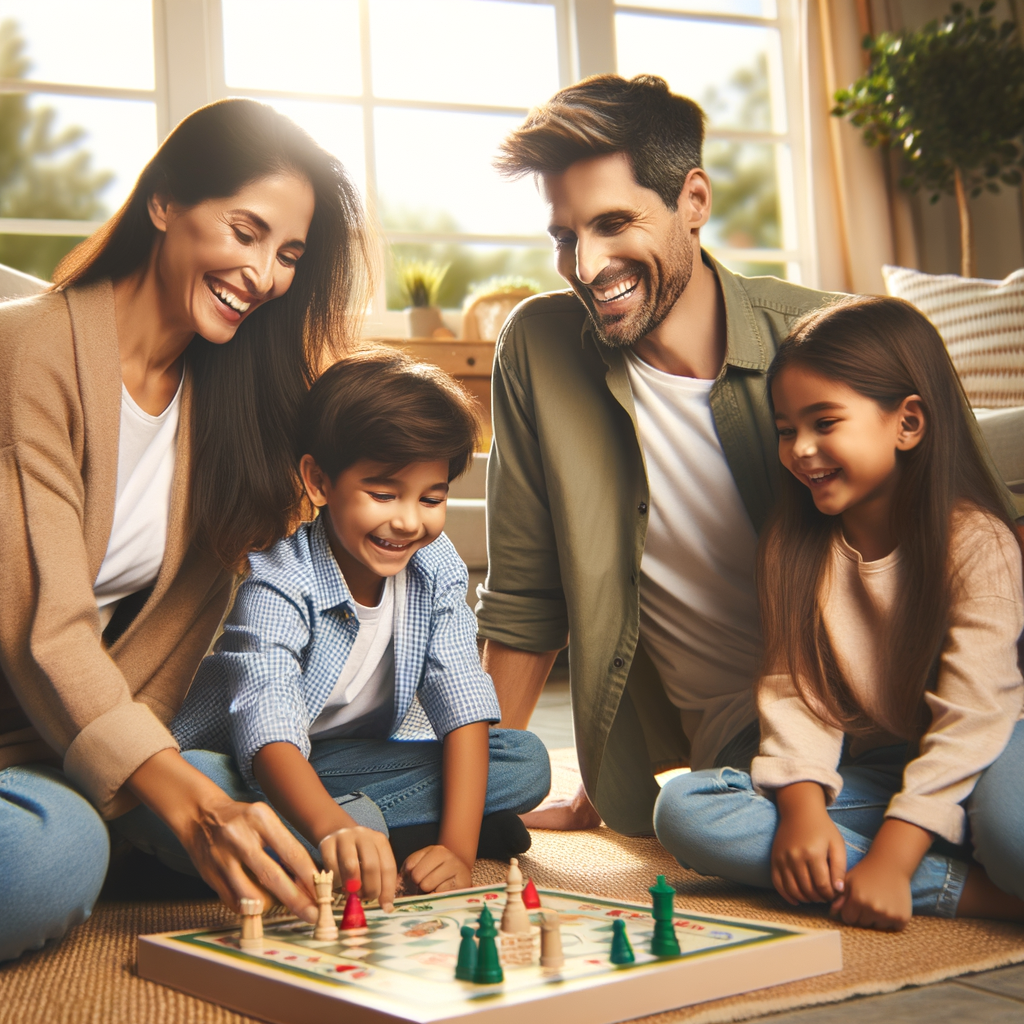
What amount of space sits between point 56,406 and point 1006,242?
4.26 metres

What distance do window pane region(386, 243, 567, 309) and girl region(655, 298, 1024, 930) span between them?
3231 millimetres

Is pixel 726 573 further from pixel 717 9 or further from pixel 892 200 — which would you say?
pixel 717 9

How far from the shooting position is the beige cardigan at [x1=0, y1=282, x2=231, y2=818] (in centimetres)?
103

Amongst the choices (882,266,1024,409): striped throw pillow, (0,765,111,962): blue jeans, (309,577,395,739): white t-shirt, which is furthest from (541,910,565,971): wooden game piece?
(882,266,1024,409): striped throw pillow

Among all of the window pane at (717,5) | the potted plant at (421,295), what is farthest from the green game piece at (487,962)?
the window pane at (717,5)

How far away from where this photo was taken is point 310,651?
4.13ft

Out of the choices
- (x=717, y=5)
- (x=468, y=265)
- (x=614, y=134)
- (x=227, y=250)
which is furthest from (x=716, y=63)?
(x=227, y=250)

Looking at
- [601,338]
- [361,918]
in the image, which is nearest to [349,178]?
[601,338]

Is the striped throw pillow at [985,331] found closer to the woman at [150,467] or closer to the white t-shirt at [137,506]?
the woman at [150,467]

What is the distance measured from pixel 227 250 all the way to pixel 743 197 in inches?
159

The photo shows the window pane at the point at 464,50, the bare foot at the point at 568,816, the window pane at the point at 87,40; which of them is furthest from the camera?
the window pane at the point at 464,50

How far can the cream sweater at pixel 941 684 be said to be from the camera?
3.52 feet

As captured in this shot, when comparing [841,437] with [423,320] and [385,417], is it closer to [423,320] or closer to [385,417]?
[385,417]

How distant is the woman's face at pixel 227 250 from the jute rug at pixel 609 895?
637 mm
